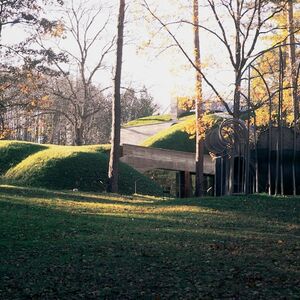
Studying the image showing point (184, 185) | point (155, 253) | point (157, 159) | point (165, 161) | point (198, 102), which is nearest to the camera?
point (155, 253)

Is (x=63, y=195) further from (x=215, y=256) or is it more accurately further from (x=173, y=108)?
(x=173, y=108)

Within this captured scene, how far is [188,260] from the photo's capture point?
237 inches

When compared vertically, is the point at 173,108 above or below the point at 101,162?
above

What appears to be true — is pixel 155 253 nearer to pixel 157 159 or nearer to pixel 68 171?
pixel 68 171

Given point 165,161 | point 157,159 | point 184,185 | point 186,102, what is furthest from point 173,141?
point 186,102

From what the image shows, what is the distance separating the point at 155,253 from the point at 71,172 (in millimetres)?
16208

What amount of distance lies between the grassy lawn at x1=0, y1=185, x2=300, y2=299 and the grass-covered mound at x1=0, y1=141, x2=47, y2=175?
14435mm

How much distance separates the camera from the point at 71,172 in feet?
73.2

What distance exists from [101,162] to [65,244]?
16.6 metres

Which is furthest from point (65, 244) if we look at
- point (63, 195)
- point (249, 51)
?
point (249, 51)

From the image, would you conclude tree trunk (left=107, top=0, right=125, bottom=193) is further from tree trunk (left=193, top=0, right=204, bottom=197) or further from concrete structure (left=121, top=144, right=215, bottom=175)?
concrete structure (left=121, top=144, right=215, bottom=175)

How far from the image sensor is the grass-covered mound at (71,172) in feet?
70.8

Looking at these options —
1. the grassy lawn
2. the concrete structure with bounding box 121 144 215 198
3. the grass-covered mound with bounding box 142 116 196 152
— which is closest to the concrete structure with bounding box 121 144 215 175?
the concrete structure with bounding box 121 144 215 198

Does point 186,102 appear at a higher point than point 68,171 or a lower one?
higher
